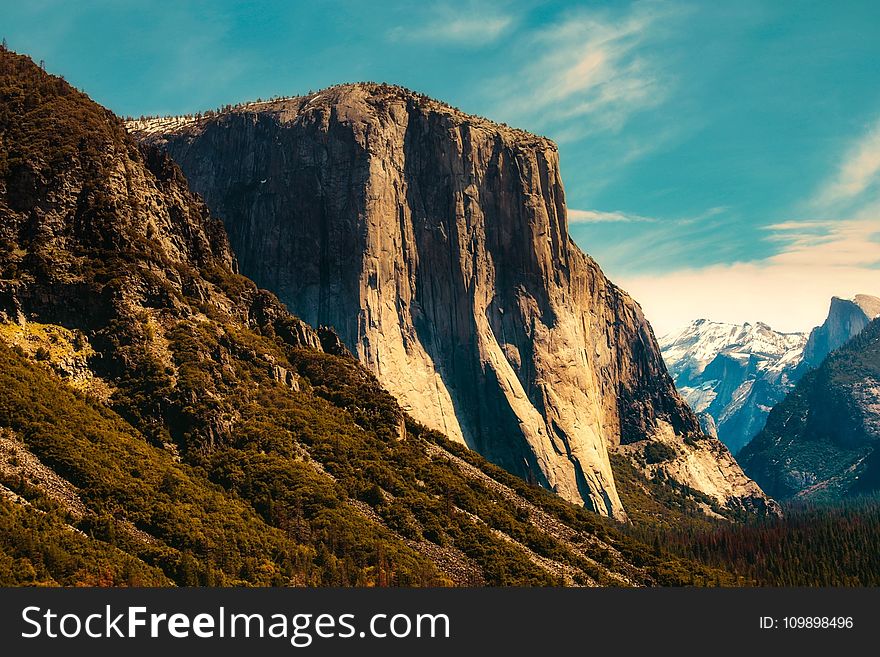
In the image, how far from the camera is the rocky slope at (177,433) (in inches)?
4619

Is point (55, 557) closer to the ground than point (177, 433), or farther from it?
closer to the ground

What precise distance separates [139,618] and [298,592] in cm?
1944

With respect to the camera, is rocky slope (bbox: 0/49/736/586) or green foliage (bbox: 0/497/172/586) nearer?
green foliage (bbox: 0/497/172/586)

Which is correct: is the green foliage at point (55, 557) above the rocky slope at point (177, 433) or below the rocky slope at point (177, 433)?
below

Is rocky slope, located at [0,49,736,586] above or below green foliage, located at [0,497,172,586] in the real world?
above

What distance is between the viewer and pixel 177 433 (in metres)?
145

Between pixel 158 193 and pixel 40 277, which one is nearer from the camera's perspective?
pixel 40 277

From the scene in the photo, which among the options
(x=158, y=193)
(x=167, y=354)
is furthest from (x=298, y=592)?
(x=158, y=193)

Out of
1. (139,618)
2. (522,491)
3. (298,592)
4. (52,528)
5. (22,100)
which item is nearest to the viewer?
(139,618)

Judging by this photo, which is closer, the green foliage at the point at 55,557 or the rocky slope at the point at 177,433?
the green foliage at the point at 55,557

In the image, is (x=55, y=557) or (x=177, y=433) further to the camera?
(x=177, y=433)

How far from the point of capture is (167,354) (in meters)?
153

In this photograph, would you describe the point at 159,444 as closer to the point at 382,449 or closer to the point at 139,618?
the point at 382,449

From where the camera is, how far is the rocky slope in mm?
117312
